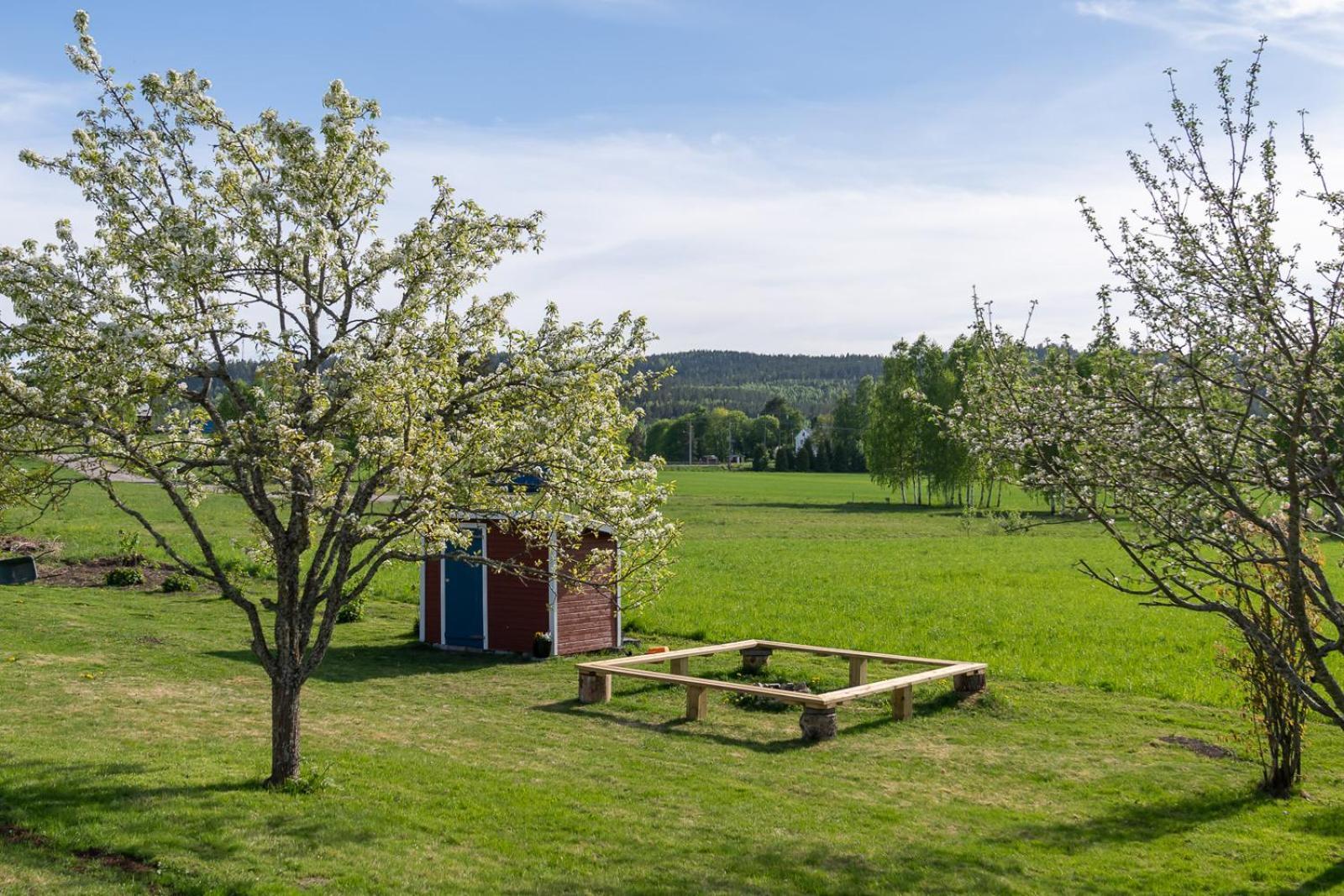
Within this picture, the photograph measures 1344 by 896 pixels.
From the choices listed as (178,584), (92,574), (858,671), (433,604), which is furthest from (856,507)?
(858,671)

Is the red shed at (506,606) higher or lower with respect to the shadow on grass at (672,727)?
higher

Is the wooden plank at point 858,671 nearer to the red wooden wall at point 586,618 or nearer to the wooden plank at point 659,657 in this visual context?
the wooden plank at point 659,657

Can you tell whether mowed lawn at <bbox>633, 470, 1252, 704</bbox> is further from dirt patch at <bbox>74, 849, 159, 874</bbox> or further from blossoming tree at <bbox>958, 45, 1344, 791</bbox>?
dirt patch at <bbox>74, 849, 159, 874</bbox>

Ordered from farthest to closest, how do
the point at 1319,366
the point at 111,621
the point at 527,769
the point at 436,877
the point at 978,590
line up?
the point at 978,590
the point at 111,621
the point at 527,769
the point at 436,877
the point at 1319,366

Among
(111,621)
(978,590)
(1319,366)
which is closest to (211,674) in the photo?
(111,621)

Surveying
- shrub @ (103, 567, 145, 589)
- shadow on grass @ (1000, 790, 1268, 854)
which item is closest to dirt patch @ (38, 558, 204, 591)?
shrub @ (103, 567, 145, 589)

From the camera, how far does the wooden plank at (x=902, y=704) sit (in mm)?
16922

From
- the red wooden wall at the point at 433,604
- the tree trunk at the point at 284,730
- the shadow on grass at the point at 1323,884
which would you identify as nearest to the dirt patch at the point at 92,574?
the red wooden wall at the point at 433,604

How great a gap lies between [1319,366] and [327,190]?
8.95 meters

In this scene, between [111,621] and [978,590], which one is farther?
[978,590]

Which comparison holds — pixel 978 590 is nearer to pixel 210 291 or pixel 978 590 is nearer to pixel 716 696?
pixel 716 696

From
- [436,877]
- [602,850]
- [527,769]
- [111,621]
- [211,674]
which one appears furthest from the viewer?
[111,621]

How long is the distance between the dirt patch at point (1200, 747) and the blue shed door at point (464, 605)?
13373 millimetres

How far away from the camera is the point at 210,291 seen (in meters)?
10.4
